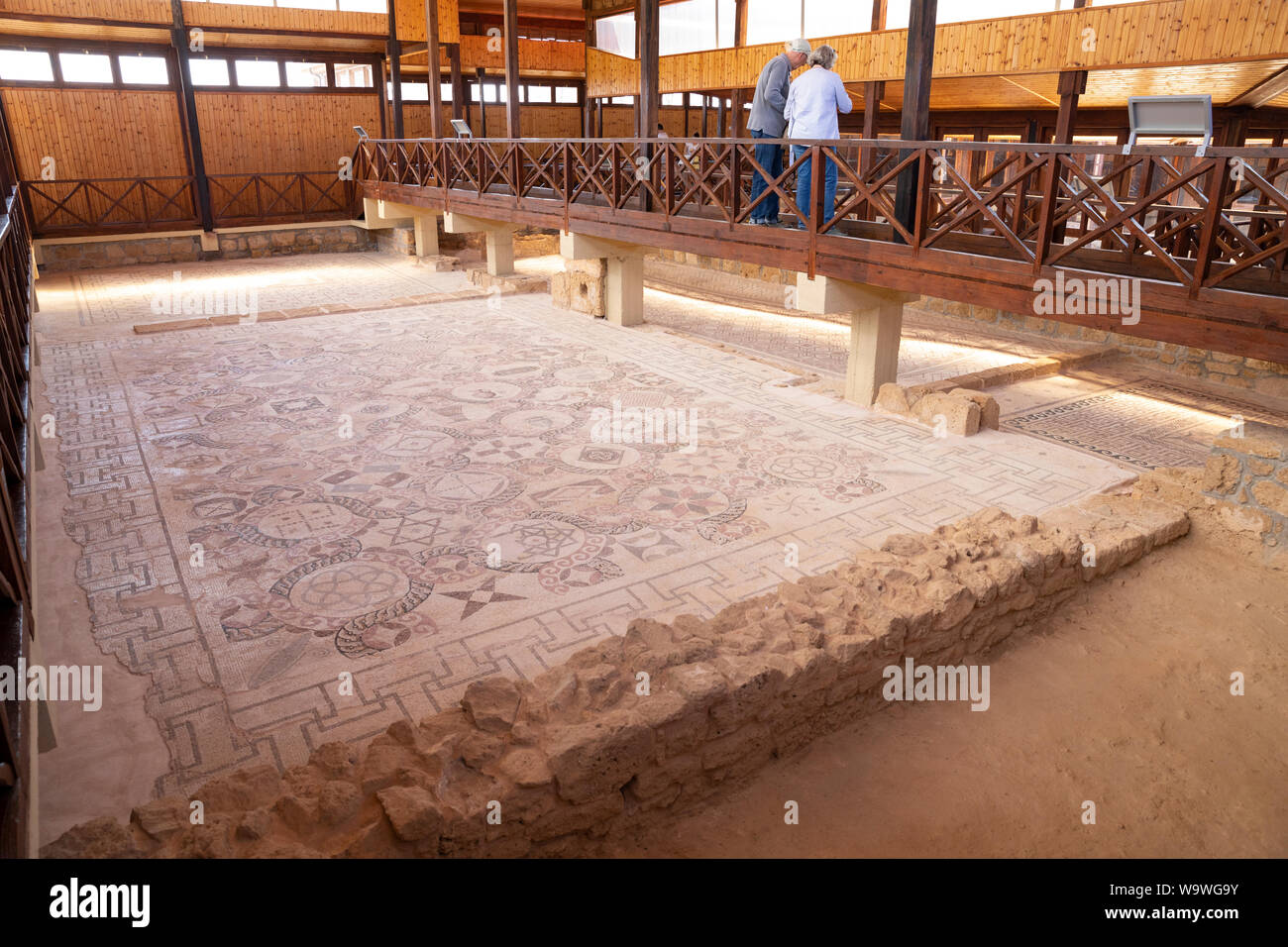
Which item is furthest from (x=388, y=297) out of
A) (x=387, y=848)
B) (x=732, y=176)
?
(x=387, y=848)

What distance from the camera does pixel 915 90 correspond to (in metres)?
5.98

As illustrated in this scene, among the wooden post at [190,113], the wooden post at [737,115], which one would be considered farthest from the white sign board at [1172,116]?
the wooden post at [190,113]

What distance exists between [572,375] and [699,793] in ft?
18.1

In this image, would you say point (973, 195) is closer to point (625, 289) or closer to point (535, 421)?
point (535, 421)

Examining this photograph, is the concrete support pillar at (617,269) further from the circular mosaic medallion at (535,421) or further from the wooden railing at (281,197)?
the wooden railing at (281,197)

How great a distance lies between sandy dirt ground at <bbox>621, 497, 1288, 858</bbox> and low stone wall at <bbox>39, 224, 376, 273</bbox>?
15556 millimetres

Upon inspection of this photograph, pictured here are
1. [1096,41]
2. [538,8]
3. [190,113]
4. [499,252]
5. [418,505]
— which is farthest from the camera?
[538,8]

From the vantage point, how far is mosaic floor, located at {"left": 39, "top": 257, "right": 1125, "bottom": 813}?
369 centimetres

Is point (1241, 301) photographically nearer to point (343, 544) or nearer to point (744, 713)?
point (744, 713)

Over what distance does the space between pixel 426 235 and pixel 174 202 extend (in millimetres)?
4566

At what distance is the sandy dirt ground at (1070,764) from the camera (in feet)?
9.91

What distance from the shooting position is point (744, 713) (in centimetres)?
313

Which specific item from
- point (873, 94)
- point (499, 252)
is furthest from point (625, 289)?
point (873, 94)

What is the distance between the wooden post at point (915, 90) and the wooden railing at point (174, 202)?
1353cm
